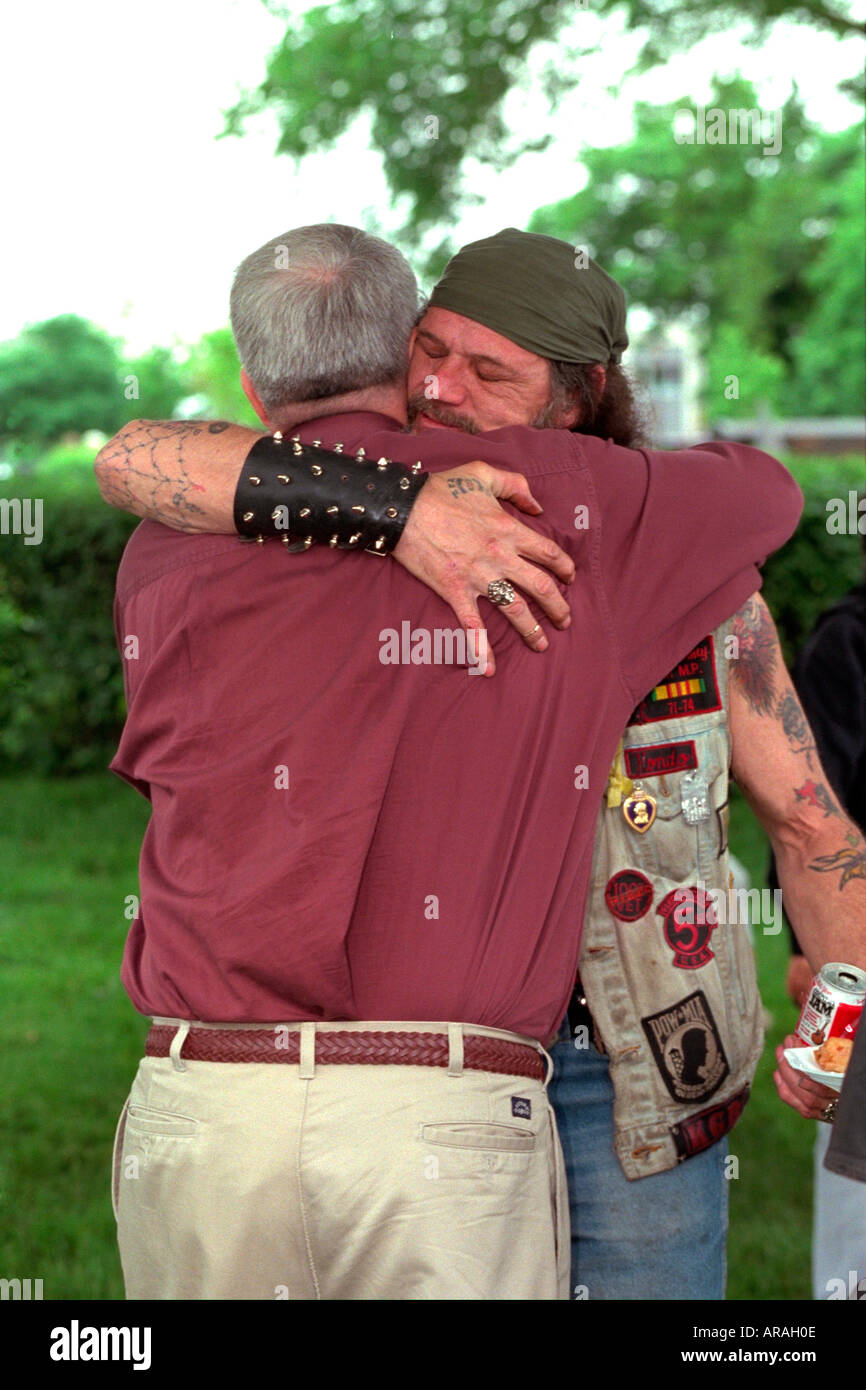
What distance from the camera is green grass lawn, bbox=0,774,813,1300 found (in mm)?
4516

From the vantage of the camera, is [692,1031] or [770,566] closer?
[692,1031]

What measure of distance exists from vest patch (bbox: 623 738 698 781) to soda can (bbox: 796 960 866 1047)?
0.40 meters

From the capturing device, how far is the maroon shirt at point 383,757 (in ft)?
6.76

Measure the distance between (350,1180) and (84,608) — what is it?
857cm

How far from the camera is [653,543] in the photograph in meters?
2.20

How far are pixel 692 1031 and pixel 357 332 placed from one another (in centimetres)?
125

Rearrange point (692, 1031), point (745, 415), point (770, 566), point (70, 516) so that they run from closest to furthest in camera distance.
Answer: point (692, 1031), point (770, 566), point (70, 516), point (745, 415)

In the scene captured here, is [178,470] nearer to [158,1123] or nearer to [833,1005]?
[158,1123]

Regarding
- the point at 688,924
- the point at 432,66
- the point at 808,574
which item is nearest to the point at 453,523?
the point at 688,924

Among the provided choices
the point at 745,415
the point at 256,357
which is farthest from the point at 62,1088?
the point at 745,415

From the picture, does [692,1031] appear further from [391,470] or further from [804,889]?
[391,470]

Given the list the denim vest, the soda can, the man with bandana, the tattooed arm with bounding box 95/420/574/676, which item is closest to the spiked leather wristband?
the tattooed arm with bounding box 95/420/574/676

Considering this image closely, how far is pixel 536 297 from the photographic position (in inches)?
99.9

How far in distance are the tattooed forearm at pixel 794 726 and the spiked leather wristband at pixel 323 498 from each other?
2.54ft
